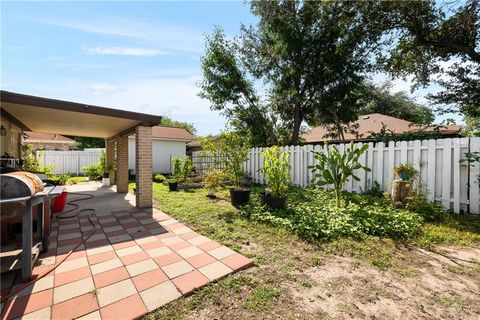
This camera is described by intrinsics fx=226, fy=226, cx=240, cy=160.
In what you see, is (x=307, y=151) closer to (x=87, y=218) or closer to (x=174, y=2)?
(x=174, y=2)

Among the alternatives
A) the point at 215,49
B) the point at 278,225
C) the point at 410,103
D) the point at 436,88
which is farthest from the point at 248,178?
the point at 410,103

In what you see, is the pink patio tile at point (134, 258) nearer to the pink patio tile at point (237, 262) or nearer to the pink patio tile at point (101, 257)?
the pink patio tile at point (101, 257)

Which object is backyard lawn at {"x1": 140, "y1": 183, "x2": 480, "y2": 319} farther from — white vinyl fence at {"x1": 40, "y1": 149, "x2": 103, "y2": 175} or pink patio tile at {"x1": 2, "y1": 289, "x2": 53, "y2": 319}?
white vinyl fence at {"x1": 40, "y1": 149, "x2": 103, "y2": 175}

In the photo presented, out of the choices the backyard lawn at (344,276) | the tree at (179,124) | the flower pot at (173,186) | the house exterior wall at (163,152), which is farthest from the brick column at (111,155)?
the tree at (179,124)

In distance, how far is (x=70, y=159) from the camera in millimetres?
15648

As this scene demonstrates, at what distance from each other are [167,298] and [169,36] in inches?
271

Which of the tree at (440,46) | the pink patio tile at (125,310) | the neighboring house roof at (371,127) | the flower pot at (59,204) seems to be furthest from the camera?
the neighboring house roof at (371,127)

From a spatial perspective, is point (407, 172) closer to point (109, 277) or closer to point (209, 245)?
point (209, 245)

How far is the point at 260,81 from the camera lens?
44.9 ft

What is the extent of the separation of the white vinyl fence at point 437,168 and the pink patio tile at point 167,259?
230 inches

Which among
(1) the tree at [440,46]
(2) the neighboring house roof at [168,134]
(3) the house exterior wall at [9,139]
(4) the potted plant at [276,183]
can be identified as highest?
(1) the tree at [440,46]

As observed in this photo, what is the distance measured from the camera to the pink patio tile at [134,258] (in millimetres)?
3098

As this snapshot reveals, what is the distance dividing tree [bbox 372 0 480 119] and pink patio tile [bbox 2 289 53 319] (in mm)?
11363

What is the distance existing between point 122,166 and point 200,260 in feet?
24.3
